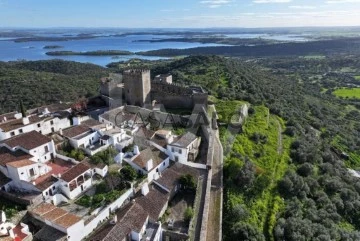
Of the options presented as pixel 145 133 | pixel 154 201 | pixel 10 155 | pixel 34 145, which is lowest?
pixel 154 201

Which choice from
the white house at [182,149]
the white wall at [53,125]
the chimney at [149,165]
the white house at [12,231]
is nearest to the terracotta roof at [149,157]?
the chimney at [149,165]

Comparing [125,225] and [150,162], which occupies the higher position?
[150,162]

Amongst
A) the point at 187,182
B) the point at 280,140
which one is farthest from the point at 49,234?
Result: the point at 280,140

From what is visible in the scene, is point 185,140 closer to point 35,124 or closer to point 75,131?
point 75,131

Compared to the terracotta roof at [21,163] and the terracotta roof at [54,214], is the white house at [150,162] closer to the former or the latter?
the terracotta roof at [54,214]

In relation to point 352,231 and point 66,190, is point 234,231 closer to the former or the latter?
point 66,190

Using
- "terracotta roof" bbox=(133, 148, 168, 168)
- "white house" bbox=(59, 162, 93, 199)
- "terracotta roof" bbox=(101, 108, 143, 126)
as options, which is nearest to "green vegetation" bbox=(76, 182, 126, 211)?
"white house" bbox=(59, 162, 93, 199)

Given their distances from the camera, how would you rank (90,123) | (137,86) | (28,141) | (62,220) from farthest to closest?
(137,86), (90,123), (28,141), (62,220)

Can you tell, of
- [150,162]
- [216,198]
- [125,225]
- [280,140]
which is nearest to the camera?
[125,225]
